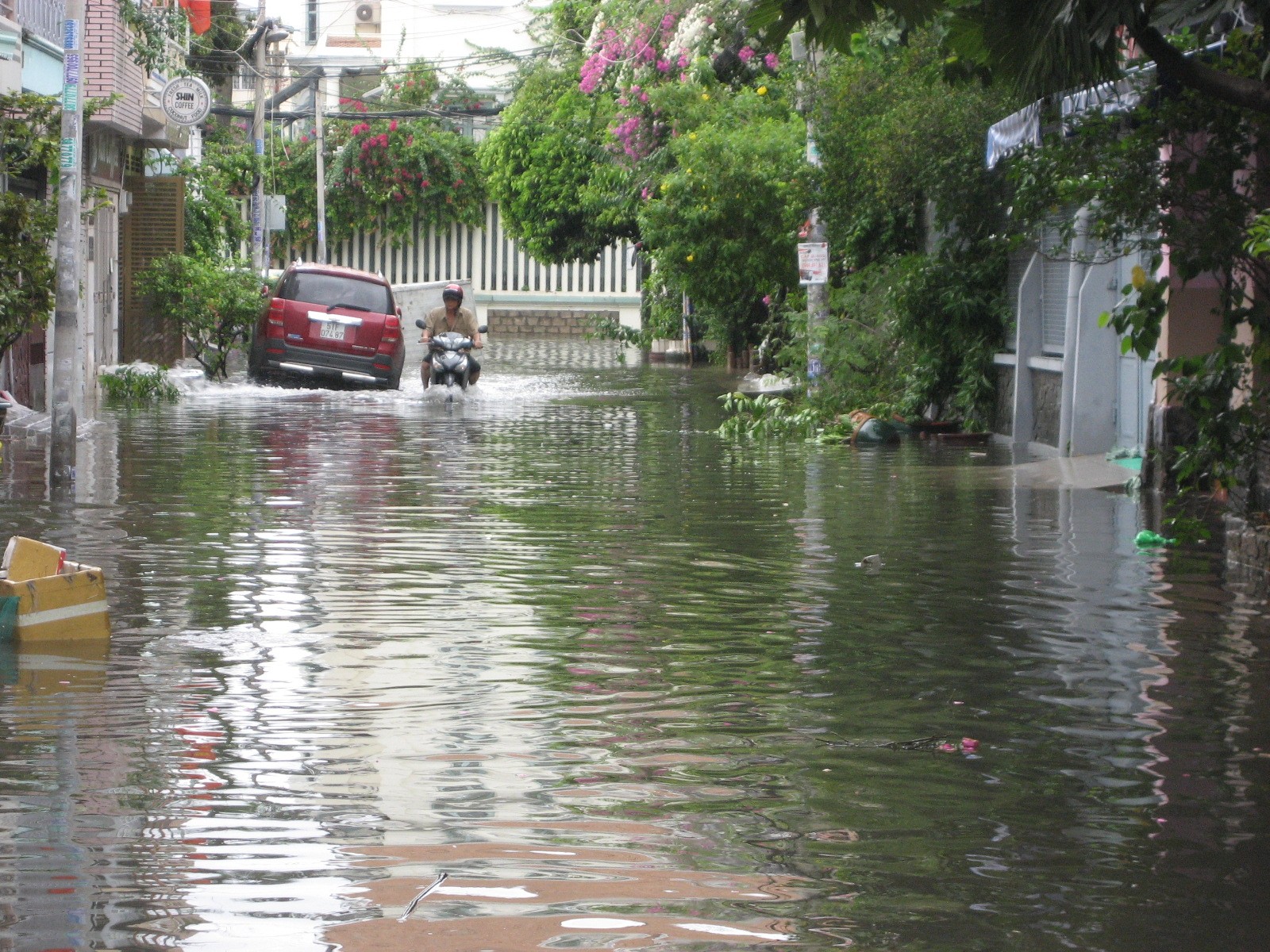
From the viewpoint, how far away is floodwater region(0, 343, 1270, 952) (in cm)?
477

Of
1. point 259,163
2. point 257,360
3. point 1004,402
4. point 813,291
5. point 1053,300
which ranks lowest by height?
point 1004,402

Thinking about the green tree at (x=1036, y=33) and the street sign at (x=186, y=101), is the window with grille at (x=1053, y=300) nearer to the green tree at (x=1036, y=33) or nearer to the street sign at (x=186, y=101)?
the green tree at (x=1036, y=33)

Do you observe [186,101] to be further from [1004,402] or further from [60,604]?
[60,604]

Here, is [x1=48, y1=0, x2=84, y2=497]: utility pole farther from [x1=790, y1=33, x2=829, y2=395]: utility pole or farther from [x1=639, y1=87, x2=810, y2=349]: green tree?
[x1=639, y1=87, x2=810, y2=349]: green tree

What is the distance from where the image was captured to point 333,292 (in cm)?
2770

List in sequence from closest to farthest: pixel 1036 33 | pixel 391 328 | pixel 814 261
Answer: pixel 1036 33 → pixel 814 261 → pixel 391 328

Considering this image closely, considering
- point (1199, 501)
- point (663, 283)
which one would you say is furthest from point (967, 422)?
point (663, 283)

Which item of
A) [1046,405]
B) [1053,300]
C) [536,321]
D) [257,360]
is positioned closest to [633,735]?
[1046,405]

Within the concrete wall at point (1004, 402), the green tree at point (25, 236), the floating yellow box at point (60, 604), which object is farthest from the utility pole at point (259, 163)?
the floating yellow box at point (60, 604)

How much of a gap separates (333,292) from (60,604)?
1990 centimetres

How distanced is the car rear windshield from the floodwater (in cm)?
1437

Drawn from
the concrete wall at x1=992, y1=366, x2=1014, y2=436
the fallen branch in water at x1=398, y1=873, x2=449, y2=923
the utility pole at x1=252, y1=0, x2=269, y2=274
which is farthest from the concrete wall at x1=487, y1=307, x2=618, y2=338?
the fallen branch in water at x1=398, y1=873, x2=449, y2=923

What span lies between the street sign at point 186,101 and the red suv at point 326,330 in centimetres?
308

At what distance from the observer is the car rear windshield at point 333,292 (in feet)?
90.5
